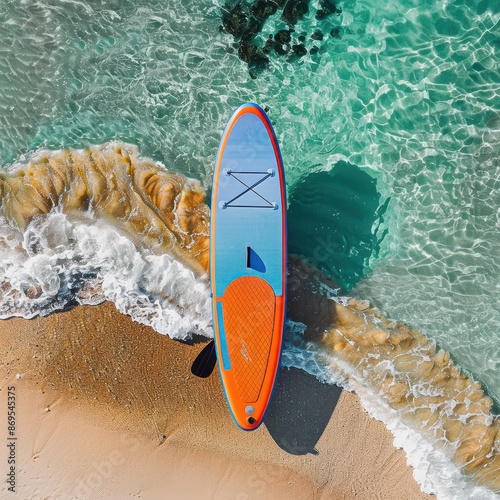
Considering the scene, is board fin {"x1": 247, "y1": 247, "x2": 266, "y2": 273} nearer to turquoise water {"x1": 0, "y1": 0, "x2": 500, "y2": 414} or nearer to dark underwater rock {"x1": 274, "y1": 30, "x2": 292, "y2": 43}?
turquoise water {"x1": 0, "y1": 0, "x2": 500, "y2": 414}

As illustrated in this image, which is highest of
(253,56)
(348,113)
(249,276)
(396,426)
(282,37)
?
(282,37)

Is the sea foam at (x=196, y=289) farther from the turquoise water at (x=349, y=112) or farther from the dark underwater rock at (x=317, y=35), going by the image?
the dark underwater rock at (x=317, y=35)

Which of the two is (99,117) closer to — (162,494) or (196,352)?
(196,352)

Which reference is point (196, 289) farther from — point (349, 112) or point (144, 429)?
point (349, 112)

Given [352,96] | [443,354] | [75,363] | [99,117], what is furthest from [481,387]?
[99,117]

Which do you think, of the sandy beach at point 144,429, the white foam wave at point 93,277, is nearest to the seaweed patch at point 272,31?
the white foam wave at point 93,277

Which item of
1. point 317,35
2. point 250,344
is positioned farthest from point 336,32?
point 250,344
